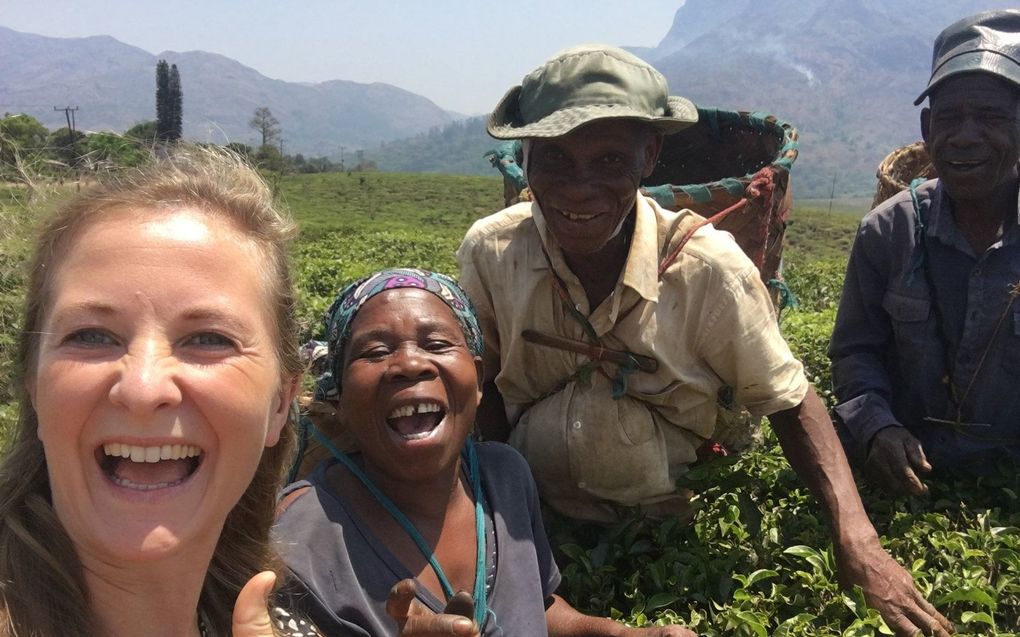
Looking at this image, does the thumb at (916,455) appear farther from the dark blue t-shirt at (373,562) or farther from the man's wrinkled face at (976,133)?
the dark blue t-shirt at (373,562)

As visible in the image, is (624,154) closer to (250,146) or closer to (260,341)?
(250,146)

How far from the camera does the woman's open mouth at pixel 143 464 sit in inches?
49.0

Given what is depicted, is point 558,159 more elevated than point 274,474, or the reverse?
point 558,159

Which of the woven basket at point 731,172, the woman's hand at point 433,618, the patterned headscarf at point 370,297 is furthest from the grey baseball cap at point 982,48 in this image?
the woman's hand at point 433,618

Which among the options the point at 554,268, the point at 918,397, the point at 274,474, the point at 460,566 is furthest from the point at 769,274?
the point at 274,474

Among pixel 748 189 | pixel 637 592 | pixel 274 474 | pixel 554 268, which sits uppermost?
pixel 748 189

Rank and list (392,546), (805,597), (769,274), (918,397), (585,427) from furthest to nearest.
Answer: (769,274) < (918,397) < (585,427) < (805,597) < (392,546)

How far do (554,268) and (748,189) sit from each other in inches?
41.3

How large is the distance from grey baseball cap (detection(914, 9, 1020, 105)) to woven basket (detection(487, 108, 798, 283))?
2.27ft

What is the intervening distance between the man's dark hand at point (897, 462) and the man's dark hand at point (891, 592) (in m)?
0.62

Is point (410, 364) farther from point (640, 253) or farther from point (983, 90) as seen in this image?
point (983, 90)

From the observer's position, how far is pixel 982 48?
290 centimetres

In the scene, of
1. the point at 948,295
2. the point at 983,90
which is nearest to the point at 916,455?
the point at 948,295

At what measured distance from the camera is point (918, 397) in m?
3.32
